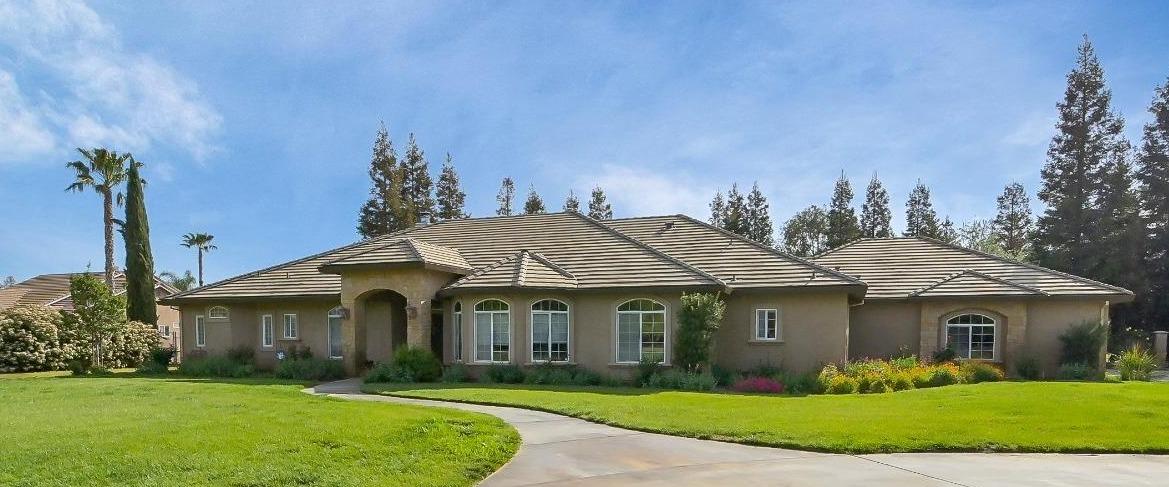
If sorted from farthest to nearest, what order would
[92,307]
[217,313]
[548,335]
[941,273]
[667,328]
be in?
[217,313], [92,307], [941,273], [548,335], [667,328]

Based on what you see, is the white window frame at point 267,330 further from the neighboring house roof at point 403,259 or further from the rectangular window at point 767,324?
the rectangular window at point 767,324

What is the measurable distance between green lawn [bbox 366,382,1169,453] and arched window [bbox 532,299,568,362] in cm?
321

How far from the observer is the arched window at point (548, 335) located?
20.0m

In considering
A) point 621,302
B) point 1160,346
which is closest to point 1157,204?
point 1160,346

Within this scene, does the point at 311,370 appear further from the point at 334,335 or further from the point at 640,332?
the point at 640,332

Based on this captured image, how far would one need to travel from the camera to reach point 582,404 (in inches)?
531

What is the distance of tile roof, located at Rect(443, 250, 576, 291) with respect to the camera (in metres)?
19.7

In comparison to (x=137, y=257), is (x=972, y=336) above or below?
below

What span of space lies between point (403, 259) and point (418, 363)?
3.04 meters

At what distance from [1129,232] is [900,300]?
2176 centimetres

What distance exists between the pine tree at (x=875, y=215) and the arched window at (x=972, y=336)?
33.3 m

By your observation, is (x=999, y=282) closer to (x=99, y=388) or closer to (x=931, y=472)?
(x=931, y=472)

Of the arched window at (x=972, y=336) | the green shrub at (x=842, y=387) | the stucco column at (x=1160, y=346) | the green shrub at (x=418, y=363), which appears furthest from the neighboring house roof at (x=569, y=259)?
the stucco column at (x=1160, y=346)

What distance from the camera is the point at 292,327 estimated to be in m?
24.2
